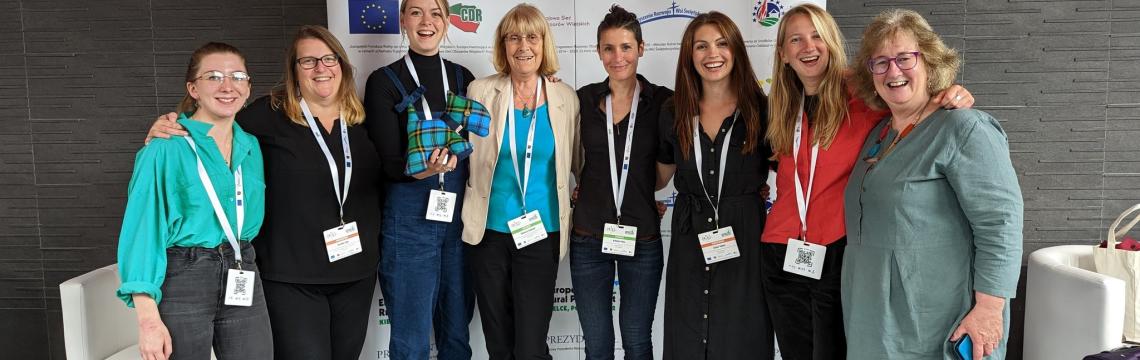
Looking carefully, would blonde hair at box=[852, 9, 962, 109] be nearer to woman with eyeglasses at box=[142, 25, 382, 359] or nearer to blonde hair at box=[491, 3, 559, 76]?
blonde hair at box=[491, 3, 559, 76]

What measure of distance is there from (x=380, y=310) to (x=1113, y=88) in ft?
14.1

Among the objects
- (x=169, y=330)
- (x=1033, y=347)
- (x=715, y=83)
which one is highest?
(x=715, y=83)

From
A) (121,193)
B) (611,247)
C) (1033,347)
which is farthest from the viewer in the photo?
Result: (121,193)

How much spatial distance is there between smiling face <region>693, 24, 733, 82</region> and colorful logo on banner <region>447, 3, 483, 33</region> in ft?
4.52

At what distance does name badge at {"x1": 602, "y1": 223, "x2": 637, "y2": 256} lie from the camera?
9.50 ft

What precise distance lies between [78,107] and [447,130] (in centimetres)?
298

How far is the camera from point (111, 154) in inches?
173

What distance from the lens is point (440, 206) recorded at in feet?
9.94

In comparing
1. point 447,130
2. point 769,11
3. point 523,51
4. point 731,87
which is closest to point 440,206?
point 447,130

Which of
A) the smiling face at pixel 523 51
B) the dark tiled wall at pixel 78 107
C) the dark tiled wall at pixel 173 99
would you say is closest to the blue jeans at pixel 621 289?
the smiling face at pixel 523 51

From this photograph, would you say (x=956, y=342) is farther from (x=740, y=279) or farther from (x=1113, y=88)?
(x=1113, y=88)

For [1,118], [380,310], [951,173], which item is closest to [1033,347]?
[951,173]

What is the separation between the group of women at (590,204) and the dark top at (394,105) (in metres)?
0.01

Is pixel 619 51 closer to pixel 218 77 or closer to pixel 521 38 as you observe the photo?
pixel 521 38
